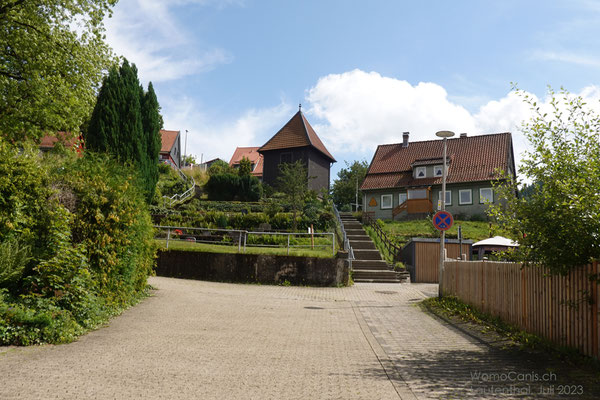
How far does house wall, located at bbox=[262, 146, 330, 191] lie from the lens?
1930 inches

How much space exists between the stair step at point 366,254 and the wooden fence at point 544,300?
13190 millimetres

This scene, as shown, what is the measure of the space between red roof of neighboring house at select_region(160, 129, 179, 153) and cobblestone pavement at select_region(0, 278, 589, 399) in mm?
50961

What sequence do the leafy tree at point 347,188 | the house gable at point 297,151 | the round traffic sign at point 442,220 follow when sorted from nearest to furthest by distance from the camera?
1. the round traffic sign at point 442,220
2. the house gable at point 297,151
3. the leafy tree at point 347,188

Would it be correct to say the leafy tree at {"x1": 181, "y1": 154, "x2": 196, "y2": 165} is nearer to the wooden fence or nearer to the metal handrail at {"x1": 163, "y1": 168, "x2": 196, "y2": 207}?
the metal handrail at {"x1": 163, "y1": 168, "x2": 196, "y2": 207}

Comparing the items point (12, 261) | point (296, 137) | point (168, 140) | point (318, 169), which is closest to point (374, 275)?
point (12, 261)

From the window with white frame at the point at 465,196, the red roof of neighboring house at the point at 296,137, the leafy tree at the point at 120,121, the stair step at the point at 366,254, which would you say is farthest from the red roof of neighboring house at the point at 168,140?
the stair step at the point at 366,254

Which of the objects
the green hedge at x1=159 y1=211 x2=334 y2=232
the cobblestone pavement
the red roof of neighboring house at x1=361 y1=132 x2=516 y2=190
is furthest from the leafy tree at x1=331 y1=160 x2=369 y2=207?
the cobblestone pavement

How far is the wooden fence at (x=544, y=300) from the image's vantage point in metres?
6.79

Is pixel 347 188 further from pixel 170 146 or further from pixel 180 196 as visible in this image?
pixel 180 196

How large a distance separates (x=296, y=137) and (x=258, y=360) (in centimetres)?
4474

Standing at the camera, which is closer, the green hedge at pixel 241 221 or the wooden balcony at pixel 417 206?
the green hedge at pixel 241 221

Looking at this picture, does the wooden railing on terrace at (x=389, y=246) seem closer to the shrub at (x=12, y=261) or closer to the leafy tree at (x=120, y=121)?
the leafy tree at (x=120, y=121)

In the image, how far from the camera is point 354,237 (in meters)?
30.0

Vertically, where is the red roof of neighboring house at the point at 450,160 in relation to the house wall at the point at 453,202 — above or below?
above
